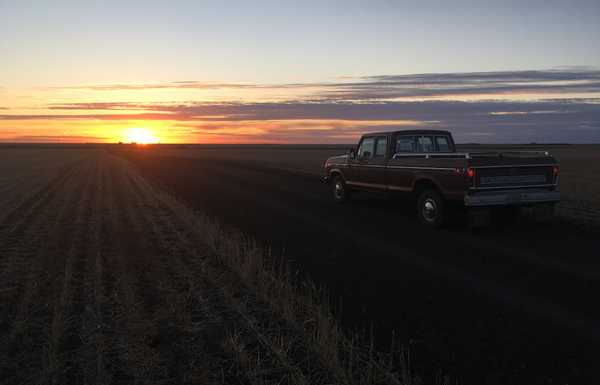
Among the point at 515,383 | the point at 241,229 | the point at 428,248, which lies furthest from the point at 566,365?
the point at 241,229

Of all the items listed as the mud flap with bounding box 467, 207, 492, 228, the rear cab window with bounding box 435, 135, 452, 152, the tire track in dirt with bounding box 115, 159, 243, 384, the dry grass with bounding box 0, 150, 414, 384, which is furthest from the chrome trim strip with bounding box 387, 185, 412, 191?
the tire track in dirt with bounding box 115, 159, 243, 384

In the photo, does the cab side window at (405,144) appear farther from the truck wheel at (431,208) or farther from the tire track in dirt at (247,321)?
the tire track in dirt at (247,321)

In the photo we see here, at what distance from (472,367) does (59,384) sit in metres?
3.49

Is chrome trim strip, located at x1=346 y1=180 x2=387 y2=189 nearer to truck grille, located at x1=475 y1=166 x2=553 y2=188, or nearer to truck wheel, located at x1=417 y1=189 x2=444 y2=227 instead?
truck wheel, located at x1=417 y1=189 x2=444 y2=227

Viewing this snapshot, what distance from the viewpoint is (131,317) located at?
19.2 feet

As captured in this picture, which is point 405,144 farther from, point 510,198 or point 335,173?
point 335,173

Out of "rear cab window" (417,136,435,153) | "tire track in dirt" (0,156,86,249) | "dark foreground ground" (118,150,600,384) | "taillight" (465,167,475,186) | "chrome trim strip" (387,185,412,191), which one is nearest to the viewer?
"dark foreground ground" (118,150,600,384)

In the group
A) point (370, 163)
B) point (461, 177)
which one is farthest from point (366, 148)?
point (461, 177)

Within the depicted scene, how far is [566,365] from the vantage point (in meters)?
4.70

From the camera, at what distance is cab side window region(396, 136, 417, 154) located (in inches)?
530

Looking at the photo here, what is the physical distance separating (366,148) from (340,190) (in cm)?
198

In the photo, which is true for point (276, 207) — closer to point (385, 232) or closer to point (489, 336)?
point (385, 232)

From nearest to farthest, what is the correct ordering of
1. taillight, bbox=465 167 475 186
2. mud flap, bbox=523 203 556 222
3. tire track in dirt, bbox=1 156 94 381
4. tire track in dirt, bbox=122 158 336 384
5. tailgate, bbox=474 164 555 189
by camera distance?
tire track in dirt, bbox=122 158 336 384 → tire track in dirt, bbox=1 156 94 381 → taillight, bbox=465 167 475 186 → tailgate, bbox=474 164 555 189 → mud flap, bbox=523 203 556 222

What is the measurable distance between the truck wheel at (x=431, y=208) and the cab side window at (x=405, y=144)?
1626mm
